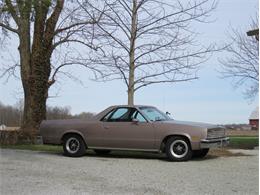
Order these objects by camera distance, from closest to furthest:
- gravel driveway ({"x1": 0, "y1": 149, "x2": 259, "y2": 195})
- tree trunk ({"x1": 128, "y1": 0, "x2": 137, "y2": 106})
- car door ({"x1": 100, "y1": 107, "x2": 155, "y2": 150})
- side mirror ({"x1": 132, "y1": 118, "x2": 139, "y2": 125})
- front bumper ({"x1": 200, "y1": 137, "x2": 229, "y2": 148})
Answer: gravel driveway ({"x1": 0, "y1": 149, "x2": 259, "y2": 195}) < front bumper ({"x1": 200, "y1": 137, "x2": 229, "y2": 148}) < car door ({"x1": 100, "y1": 107, "x2": 155, "y2": 150}) < side mirror ({"x1": 132, "y1": 118, "x2": 139, "y2": 125}) < tree trunk ({"x1": 128, "y1": 0, "x2": 137, "y2": 106})

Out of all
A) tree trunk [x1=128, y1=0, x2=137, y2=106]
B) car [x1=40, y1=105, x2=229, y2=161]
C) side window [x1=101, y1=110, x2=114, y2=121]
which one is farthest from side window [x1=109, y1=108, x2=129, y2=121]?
tree trunk [x1=128, y1=0, x2=137, y2=106]

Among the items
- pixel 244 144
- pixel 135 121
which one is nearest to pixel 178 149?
pixel 135 121

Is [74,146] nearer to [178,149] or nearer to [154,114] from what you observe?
[154,114]

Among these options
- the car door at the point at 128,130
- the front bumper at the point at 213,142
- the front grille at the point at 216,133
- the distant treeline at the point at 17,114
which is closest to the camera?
the front bumper at the point at 213,142

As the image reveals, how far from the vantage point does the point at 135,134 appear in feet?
45.1

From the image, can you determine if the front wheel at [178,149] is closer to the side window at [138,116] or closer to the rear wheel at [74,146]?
the side window at [138,116]

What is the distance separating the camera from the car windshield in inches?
549

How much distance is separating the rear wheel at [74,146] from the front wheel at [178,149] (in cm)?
255

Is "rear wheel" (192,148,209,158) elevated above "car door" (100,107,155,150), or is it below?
below

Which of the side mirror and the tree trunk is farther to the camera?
the tree trunk

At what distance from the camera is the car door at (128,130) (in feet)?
44.7

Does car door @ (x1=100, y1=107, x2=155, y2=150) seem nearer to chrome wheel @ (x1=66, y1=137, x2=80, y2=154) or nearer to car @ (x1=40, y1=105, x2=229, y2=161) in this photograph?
car @ (x1=40, y1=105, x2=229, y2=161)

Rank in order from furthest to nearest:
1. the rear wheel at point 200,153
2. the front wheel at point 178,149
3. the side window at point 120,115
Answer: the side window at point 120,115, the rear wheel at point 200,153, the front wheel at point 178,149

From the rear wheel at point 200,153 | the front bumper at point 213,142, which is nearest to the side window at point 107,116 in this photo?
the rear wheel at point 200,153
